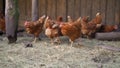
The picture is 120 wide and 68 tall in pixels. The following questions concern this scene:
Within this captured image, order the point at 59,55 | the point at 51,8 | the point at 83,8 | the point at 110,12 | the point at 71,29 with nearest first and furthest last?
1. the point at 59,55
2. the point at 71,29
3. the point at 110,12
4. the point at 83,8
5. the point at 51,8

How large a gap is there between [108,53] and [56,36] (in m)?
1.61

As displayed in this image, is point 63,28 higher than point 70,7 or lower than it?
lower

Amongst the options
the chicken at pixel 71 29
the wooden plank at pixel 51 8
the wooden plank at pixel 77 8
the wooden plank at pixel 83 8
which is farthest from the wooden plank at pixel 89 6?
the chicken at pixel 71 29

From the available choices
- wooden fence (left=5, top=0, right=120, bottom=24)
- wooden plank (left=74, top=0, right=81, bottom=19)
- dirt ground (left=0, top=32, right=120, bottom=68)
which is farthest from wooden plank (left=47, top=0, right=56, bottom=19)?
dirt ground (left=0, top=32, right=120, bottom=68)

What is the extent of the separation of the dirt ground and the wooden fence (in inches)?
88.9

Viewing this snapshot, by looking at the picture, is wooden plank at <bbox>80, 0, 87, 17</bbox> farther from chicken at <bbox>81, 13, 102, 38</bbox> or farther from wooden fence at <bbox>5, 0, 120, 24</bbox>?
chicken at <bbox>81, 13, 102, 38</bbox>

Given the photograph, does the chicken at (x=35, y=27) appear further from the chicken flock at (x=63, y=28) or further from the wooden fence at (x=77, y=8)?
the wooden fence at (x=77, y=8)

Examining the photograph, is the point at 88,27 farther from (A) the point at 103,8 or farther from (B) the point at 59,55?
(B) the point at 59,55

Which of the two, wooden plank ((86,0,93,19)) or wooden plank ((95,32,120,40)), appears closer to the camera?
wooden plank ((95,32,120,40))

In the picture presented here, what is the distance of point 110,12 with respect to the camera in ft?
35.4

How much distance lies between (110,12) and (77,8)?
1175mm

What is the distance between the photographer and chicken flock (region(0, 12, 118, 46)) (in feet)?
25.3

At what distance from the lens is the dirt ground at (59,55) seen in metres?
6.20

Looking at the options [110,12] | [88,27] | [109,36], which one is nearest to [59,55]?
[88,27]
